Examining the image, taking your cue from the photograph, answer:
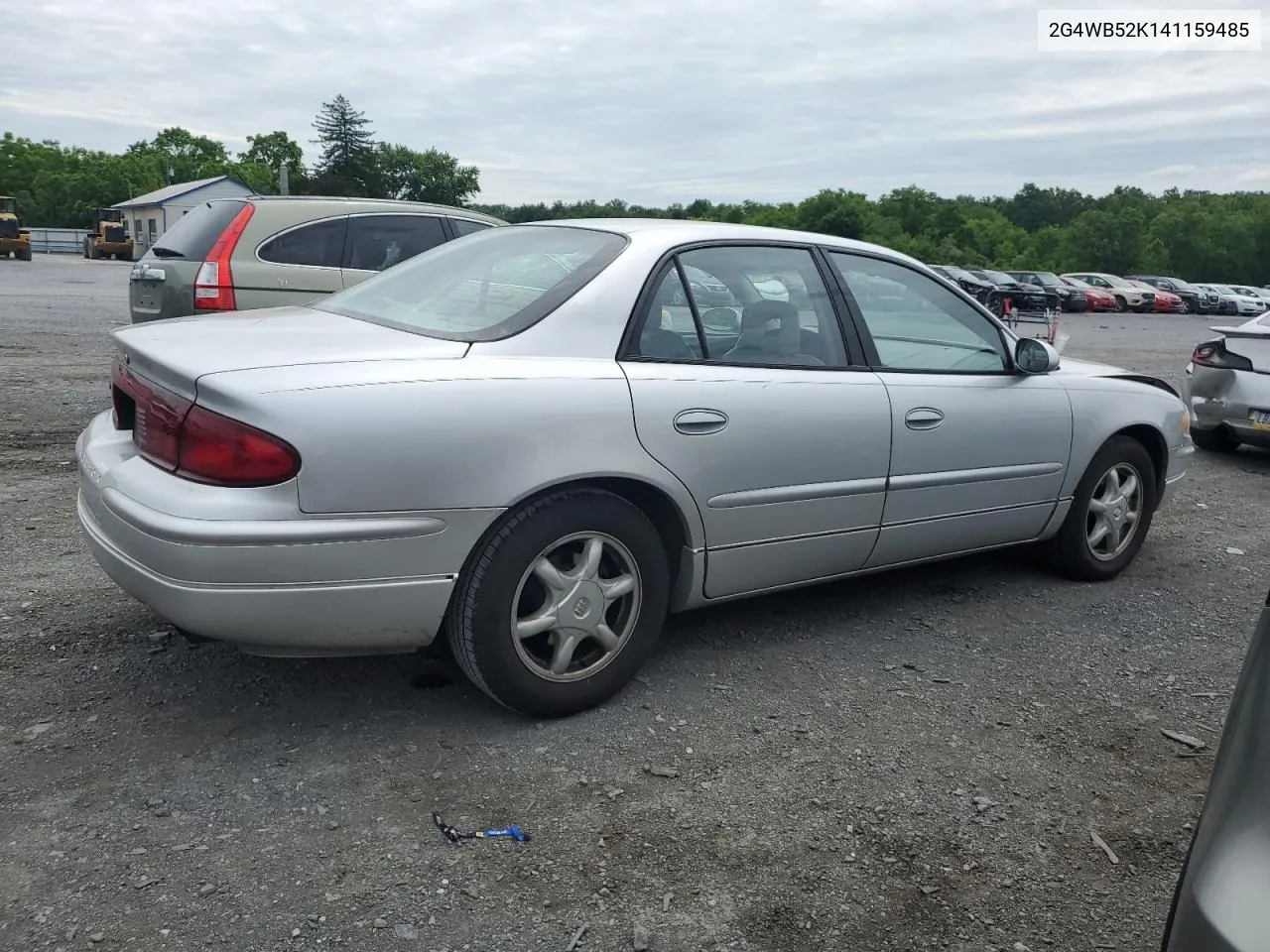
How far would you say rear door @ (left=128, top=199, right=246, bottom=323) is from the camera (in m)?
7.61

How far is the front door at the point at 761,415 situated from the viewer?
3.42m

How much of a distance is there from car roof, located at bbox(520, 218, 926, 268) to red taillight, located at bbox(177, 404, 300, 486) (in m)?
1.47

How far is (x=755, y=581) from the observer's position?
12.3 feet

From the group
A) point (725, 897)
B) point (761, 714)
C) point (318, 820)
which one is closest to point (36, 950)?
point (318, 820)

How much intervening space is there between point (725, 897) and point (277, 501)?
145 centimetres

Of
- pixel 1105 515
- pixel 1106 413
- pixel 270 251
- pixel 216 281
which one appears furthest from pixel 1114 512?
pixel 216 281

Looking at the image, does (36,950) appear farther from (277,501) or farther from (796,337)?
(796,337)

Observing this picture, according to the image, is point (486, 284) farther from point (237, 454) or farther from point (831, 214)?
point (831, 214)

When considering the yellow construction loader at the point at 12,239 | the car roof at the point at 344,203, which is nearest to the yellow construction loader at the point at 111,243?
the yellow construction loader at the point at 12,239

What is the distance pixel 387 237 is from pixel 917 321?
497cm

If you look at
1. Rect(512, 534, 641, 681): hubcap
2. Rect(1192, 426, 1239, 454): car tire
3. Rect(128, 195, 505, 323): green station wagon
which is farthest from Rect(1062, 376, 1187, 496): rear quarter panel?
Rect(128, 195, 505, 323): green station wagon

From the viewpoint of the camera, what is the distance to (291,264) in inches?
306

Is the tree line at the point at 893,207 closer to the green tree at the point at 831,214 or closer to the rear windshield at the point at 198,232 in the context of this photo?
the green tree at the point at 831,214

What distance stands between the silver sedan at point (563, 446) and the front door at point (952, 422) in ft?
0.04
